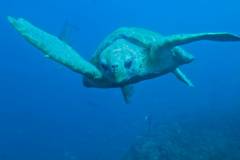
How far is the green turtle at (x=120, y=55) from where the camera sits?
15.1 ft

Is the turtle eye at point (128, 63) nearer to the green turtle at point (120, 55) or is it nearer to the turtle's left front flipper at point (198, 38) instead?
the green turtle at point (120, 55)

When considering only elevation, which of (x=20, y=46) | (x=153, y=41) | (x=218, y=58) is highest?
(x=20, y=46)

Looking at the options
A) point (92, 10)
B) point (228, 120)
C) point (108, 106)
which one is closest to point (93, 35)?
point (92, 10)

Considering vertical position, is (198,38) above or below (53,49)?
below

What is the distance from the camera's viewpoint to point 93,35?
239 feet

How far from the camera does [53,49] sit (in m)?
4.65

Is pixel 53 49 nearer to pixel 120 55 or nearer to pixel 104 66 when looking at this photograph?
pixel 104 66

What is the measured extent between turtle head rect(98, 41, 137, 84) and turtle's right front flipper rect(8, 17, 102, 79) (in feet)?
0.62

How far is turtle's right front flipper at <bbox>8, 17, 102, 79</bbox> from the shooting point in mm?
4598

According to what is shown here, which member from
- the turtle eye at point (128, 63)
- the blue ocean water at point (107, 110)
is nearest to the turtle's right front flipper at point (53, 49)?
the turtle eye at point (128, 63)

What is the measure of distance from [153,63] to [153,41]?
0.36m

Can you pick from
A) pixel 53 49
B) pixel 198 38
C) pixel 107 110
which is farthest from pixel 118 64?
pixel 107 110

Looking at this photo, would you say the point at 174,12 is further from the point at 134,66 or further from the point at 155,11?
the point at 134,66

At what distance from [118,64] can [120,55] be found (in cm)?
21
